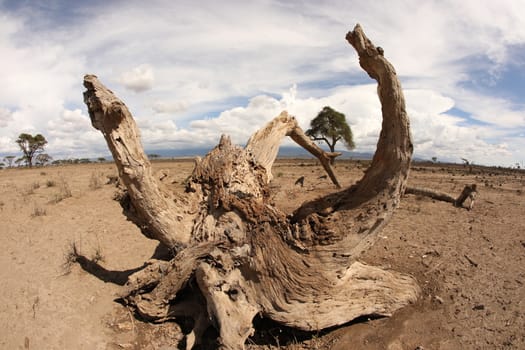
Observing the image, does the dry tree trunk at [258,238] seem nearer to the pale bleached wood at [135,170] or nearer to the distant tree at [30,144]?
the pale bleached wood at [135,170]

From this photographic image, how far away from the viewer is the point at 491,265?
5348mm

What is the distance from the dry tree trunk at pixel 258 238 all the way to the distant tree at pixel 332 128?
2661 cm

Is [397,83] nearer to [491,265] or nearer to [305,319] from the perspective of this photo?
[305,319]

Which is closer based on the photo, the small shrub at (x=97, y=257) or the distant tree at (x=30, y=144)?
the small shrub at (x=97, y=257)

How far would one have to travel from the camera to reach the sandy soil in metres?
4.03

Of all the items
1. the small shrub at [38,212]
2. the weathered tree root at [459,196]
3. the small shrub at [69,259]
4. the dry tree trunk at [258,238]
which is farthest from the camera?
the weathered tree root at [459,196]

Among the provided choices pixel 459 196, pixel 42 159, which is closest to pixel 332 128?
pixel 459 196

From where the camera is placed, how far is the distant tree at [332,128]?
99.9ft

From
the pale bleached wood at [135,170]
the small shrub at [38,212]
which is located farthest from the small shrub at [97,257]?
the small shrub at [38,212]

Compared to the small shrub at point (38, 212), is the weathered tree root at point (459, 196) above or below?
above

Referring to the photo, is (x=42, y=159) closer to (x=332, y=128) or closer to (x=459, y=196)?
(x=332, y=128)

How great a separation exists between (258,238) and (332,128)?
27738 millimetres

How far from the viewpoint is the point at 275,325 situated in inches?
183

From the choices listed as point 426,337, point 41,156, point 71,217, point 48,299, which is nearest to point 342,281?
point 426,337
